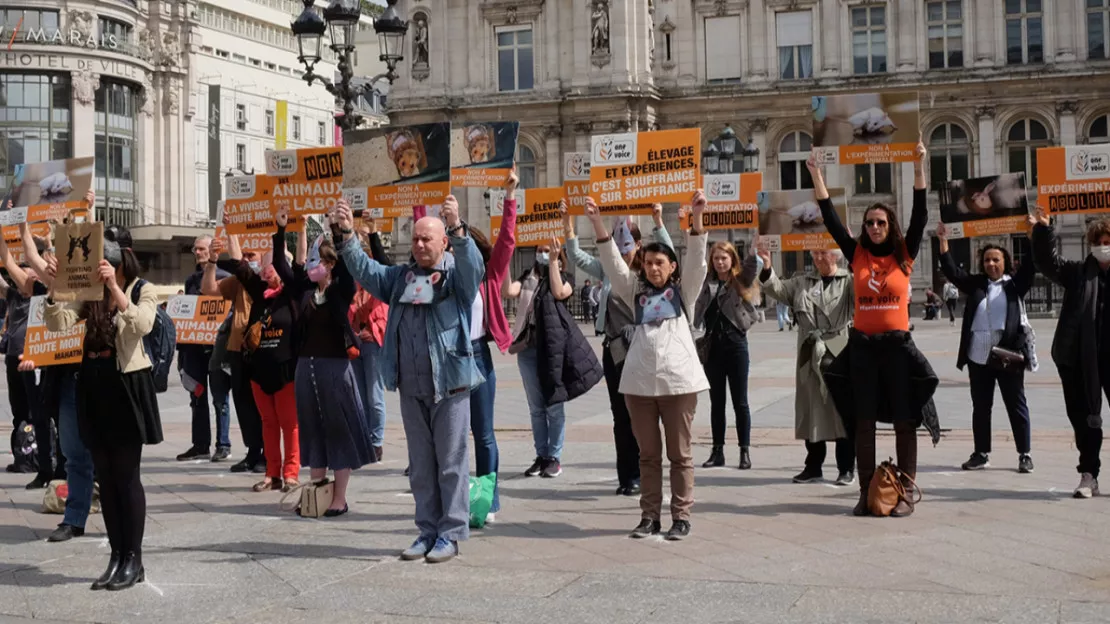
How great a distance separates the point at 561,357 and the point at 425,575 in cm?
339

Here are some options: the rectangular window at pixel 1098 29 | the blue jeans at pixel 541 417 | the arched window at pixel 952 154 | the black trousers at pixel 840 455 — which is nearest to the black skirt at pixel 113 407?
the blue jeans at pixel 541 417

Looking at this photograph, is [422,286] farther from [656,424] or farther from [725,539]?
[725,539]

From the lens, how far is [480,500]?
866 centimetres

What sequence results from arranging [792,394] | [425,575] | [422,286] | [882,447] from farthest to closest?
1. [792,394]
2. [882,447]
3. [422,286]
4. [425,575]

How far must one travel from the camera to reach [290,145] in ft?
260

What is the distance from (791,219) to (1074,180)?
7.71 feet

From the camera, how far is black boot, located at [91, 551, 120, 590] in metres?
7.16

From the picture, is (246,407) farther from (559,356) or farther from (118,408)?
(118,408)

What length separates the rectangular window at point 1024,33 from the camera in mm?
48812

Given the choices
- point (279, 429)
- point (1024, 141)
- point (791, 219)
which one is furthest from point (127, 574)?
point (1024, 141)

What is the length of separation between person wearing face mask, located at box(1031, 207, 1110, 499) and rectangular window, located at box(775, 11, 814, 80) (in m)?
42.2

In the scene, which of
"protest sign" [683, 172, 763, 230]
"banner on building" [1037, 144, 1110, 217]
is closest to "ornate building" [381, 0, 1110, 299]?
"protest sign" [683, 172, 763, 230]

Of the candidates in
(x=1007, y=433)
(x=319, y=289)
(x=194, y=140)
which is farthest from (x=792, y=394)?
(x=194, y=140)

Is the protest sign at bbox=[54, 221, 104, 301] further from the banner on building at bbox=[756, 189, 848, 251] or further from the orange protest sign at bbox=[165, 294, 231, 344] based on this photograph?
the banner on building at bbox=[756, 189, 848, 251]
